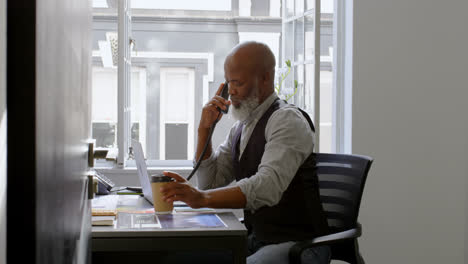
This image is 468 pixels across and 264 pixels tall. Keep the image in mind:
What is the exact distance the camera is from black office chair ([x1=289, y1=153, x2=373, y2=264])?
1.83 meters

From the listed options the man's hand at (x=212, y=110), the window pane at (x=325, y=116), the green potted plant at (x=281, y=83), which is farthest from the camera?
the window pane at (x=325, y=116)

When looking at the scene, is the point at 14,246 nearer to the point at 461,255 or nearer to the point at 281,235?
the point at 281,235

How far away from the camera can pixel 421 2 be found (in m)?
3.34

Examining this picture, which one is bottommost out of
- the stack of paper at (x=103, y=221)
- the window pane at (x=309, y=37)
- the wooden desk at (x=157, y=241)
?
the wooden desk at (x=157, y=241)

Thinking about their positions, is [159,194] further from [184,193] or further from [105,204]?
[105,204]

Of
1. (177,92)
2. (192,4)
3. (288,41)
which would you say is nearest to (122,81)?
(288,41)

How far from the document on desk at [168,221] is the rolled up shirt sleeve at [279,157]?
15 cm

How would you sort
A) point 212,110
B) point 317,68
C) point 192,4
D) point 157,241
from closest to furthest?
1. point 157,241
2. point 212,110
3. point 317,68
4. point 192,4

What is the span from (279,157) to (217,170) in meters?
0.49

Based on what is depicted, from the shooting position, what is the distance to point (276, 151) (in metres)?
1.85

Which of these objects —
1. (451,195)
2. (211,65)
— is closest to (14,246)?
(451,195)

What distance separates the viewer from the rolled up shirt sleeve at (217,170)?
222 cm

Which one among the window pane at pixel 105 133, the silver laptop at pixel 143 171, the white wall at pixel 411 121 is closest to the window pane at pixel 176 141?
the window pane at pixel 105 133

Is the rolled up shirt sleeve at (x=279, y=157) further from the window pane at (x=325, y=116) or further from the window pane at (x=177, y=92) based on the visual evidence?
the window pane at (x=177, y=92)
